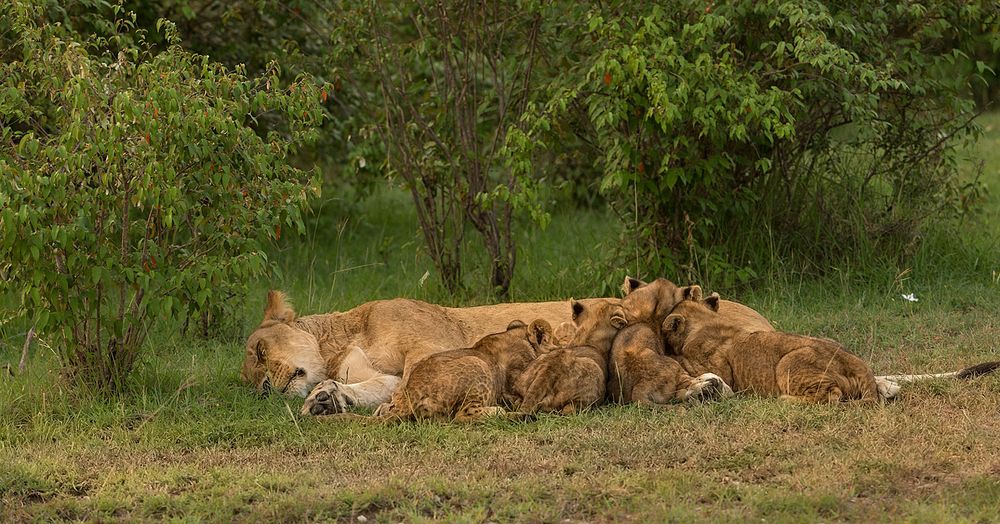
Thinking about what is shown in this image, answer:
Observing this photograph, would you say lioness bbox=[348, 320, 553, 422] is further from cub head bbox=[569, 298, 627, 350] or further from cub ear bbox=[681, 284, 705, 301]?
cub ear bbox=[681, 284, 705, 301]

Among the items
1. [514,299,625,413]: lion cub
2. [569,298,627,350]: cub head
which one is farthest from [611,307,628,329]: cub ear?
[514,299,625,413]: lion cub

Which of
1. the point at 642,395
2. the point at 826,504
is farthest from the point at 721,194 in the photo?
the point at 826,504

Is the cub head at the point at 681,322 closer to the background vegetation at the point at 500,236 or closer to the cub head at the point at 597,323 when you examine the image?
the cub head at the point at 597,323

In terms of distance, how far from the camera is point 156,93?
6426mm

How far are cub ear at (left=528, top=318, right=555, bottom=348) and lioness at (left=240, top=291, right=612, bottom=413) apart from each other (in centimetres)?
59

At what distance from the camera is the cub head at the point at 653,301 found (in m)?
7.44

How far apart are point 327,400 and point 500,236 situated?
3.28 meters

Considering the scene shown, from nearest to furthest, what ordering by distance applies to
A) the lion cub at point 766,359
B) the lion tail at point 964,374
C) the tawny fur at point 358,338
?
1. the lion cub at point 766,359
2. the lion tail at point 964,374
3. the tawny fur at point 358,338

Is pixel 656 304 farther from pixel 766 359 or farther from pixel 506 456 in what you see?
pixel 506 456

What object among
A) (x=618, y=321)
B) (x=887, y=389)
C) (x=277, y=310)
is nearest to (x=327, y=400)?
(x=277, y=310)

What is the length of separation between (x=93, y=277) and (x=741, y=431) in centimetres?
324

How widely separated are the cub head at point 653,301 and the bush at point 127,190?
6.26ft

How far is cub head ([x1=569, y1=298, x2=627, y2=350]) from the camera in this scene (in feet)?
23.5

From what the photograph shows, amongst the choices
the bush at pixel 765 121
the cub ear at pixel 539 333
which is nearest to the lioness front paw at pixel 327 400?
the cub ear at pixel 539 333
